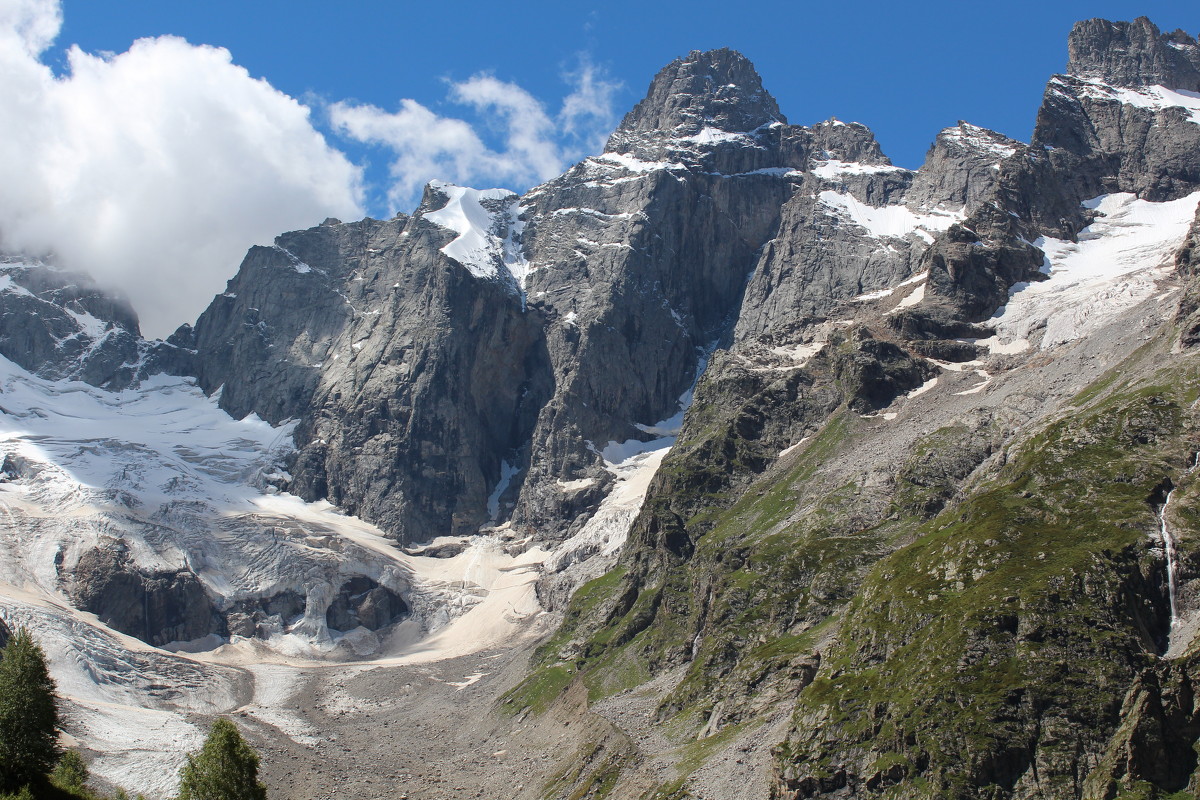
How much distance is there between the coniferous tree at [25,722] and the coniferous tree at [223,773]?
441 inches

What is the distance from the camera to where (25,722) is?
71.2 metres

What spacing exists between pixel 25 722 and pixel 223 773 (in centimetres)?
1709

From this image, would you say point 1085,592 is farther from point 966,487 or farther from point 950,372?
point 950,372

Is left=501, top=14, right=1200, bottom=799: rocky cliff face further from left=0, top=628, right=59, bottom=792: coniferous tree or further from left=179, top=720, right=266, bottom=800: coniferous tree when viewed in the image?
left=0, top=628, right=59, bottom=792: coniferous tree

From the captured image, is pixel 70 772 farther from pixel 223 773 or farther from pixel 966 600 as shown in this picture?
pixel 966 600

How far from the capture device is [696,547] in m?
179

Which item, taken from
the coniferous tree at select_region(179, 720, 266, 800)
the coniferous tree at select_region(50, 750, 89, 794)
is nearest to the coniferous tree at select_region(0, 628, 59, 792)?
the coniferous tree at select_region(179, 720, 266, 800)

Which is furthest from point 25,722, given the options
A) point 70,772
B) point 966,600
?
point 966,600

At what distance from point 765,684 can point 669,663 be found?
44333 millimetres

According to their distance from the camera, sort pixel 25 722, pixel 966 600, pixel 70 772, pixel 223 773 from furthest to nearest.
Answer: pixel 966 600
pixel 70 772
pixel 223 773
pixel 25 722

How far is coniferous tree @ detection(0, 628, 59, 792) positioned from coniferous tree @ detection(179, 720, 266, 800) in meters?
11.2

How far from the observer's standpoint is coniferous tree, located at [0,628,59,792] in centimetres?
6944

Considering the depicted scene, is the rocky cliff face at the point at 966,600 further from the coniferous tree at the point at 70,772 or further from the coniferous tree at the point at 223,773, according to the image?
the coniferous tree at the point at 70,772

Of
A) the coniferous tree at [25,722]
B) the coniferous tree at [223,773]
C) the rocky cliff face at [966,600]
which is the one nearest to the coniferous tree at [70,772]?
the coniferous tree at [223,773]
